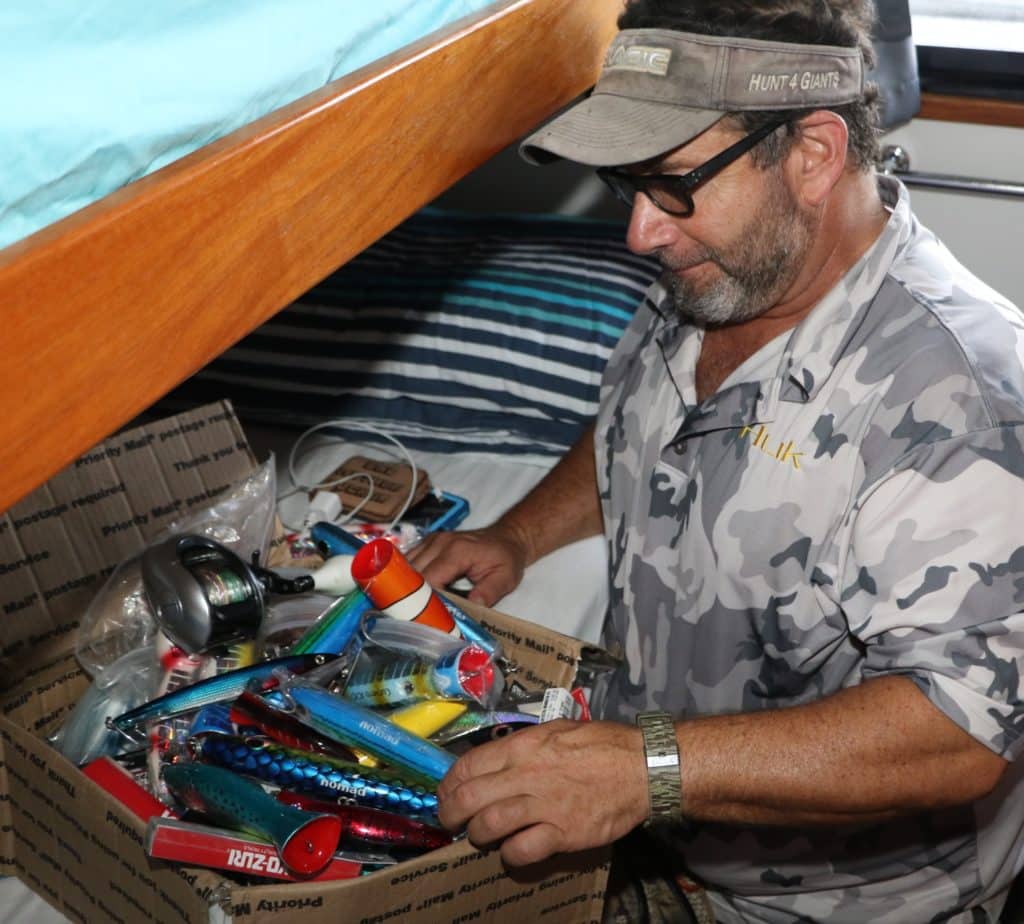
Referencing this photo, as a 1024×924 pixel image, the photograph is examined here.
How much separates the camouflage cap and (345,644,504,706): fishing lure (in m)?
0.44

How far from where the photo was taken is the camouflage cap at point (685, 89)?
1.01 metres

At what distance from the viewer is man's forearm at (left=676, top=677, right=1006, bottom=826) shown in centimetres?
96

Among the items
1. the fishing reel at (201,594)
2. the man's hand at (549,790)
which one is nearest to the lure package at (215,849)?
the man's hand at (549,790)

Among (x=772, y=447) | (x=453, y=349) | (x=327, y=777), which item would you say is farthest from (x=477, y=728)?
(x=453, y=349)

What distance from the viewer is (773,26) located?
1034 mm

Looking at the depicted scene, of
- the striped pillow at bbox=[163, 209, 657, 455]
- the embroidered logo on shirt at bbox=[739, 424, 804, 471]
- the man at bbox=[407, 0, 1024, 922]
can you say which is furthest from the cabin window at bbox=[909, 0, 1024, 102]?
the embroidered logo on shirt at bbox=[739, 424, 804, 471]

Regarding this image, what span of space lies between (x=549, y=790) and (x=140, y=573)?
1.63 ft

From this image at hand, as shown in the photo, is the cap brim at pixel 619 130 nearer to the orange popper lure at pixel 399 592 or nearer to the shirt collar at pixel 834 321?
the shirt collar at pixel 834 321

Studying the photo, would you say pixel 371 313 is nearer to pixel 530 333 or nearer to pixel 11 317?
pixel 530 333

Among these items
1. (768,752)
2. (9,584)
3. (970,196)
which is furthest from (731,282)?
(970,196)

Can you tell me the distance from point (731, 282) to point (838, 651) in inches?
14.4

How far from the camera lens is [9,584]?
1.15 meters

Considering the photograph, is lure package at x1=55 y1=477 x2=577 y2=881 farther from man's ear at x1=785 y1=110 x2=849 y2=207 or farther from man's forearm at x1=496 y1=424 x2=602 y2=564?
man's ear at x1=785 y1=110 x2=849 y2=207

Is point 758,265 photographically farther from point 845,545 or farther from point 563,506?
point 563,506
